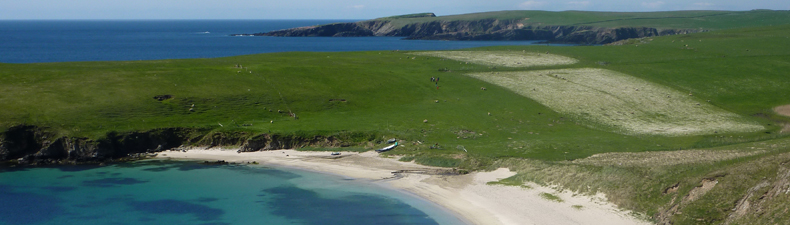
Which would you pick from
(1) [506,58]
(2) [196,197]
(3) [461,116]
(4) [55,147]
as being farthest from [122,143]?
(1) [506,58]

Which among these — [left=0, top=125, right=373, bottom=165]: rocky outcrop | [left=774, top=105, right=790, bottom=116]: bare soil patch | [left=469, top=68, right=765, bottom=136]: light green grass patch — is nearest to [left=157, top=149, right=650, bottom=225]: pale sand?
[left=0, top=125, right=373, bottom=165]: rocky outcrop

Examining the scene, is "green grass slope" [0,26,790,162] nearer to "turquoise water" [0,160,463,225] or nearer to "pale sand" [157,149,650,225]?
"pale sand" [157,149,650,225]

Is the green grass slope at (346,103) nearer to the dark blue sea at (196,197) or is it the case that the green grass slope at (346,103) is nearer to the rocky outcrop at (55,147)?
the rocky outcrop at (55,147)

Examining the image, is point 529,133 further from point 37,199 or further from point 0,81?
point 0,81

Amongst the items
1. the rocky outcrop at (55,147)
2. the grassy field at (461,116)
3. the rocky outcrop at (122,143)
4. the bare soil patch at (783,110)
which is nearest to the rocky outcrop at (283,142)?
the rocky outcrop at (122,143)

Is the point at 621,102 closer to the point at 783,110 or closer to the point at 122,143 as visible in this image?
the point at 783,110
